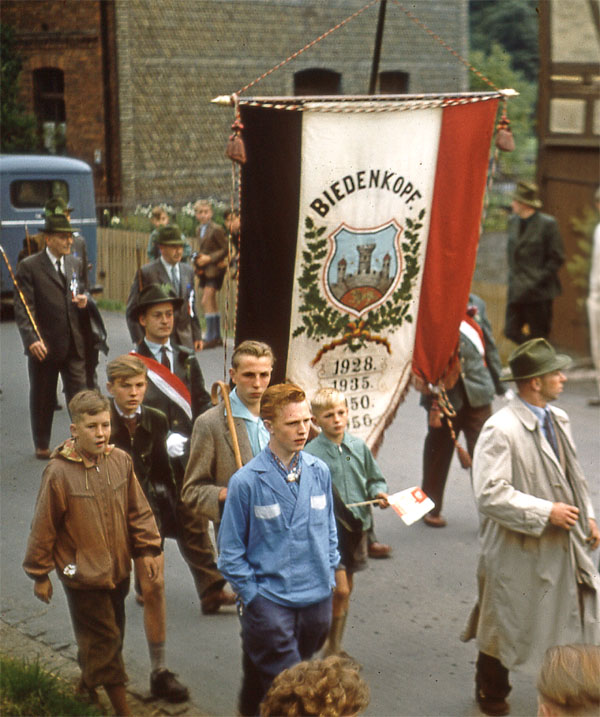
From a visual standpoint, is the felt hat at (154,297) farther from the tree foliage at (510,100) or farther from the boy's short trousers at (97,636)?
the tree foliage at (510,100)

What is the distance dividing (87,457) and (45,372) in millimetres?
4641

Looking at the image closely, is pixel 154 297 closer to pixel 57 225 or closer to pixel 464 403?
pixel 464 403

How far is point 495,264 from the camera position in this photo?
26.9m

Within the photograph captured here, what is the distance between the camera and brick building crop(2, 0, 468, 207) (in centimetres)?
2300

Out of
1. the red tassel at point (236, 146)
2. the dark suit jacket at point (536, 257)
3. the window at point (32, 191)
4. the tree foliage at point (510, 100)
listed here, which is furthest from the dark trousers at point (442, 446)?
the tree foliage at point (510, 100)

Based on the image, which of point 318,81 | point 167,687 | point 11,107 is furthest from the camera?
point 318,81

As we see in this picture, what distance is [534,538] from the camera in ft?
17.1

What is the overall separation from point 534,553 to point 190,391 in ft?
7.14

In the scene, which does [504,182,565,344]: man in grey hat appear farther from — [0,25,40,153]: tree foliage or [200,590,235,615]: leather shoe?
[0,25,40,153]: tree foliage

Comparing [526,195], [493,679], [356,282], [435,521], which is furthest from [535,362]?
[526,195]

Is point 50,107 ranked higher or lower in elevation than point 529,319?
higher

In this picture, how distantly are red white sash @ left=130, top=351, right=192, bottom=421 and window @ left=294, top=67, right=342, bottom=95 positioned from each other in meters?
21.3

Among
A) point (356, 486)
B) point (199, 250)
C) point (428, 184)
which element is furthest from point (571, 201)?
point (356, 486)

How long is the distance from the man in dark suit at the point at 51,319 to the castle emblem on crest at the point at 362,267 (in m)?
3.68
